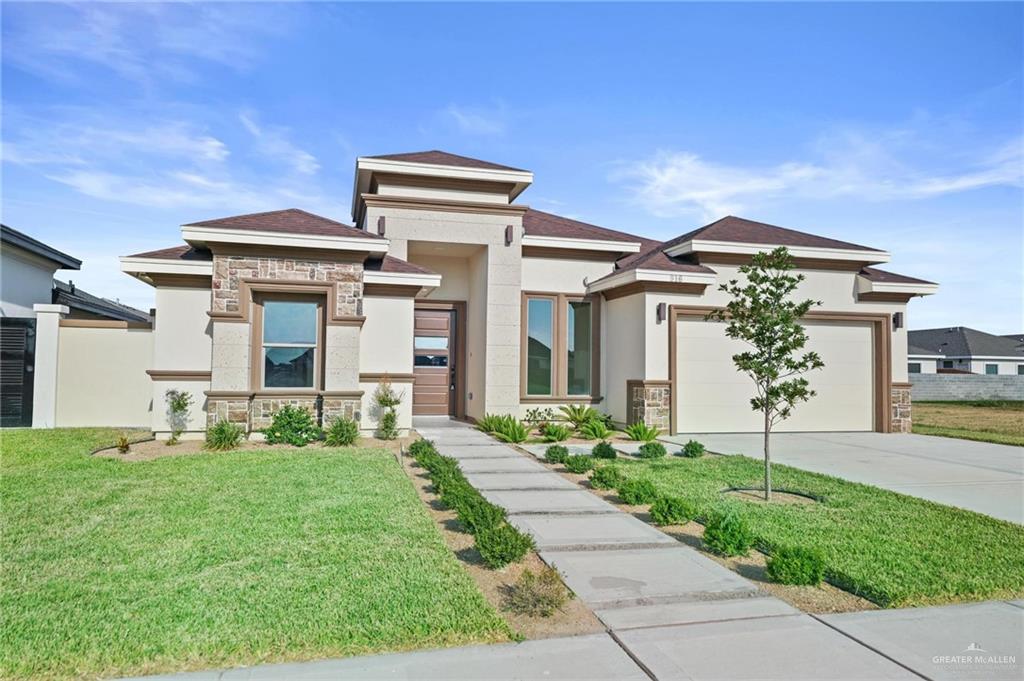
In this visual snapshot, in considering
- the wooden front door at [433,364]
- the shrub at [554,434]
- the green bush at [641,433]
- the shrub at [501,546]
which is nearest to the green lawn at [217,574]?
the shrub at [501,546]

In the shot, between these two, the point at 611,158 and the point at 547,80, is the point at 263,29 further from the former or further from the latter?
the point at 611,158

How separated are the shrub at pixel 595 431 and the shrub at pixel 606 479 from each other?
4.21m

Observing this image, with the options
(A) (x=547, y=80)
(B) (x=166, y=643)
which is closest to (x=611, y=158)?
(A) (x=547, y=80)

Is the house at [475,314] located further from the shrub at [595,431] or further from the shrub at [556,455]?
the shrub at [556,455]

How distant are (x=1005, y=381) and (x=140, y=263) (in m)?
33.9

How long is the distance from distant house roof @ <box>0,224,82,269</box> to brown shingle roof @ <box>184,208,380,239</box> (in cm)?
660

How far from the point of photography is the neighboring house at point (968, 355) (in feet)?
133

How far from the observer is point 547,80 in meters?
11.8

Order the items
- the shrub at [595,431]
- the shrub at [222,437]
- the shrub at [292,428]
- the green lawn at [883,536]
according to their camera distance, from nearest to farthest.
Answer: the green lawn at [883,536], the shrub at [222,437], the shrub at [292,428], the shrub at [595,431]

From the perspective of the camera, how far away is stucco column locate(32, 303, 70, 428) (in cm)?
1256

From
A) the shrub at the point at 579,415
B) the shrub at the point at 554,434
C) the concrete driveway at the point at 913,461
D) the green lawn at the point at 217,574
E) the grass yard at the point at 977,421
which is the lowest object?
the green lawn at the point at 217,574

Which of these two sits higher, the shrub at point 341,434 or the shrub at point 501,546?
the shrub at point 341,434

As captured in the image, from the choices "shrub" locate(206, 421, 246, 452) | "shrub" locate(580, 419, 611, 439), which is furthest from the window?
"shrub" locate(206, 421, 246, 452)

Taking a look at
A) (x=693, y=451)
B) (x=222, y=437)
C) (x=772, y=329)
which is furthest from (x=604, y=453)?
(x=222, y=437)
